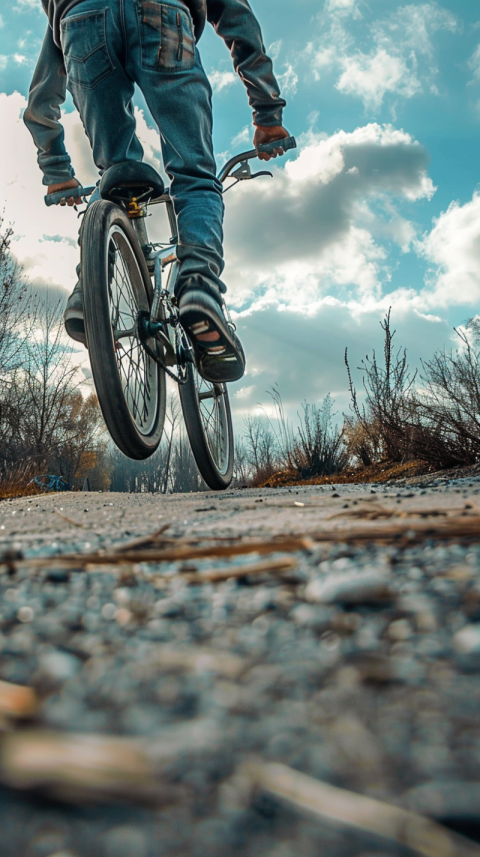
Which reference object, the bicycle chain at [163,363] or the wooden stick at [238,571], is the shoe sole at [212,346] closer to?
the bicycle chain at [163,363]

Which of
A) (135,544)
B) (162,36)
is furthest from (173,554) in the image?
(162,36)

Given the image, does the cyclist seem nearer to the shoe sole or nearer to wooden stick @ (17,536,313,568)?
the shoe sole

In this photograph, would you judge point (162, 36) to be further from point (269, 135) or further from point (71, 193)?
point (71, 193)

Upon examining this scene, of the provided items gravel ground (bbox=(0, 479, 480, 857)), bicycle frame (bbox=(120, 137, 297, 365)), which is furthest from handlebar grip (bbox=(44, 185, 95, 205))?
gravel ground (bbox=(0, 479, 480, 857))

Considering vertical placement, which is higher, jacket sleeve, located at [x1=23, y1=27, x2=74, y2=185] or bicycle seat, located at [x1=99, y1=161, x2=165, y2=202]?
jacket sleeve, located at [x1=23, y1=27, x2=74, y2=185]

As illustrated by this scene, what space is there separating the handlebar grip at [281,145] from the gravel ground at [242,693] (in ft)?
9.39

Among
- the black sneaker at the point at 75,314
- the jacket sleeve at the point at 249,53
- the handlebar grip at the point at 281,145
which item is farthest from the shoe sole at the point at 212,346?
the jacket sleeve at the point at 249,53

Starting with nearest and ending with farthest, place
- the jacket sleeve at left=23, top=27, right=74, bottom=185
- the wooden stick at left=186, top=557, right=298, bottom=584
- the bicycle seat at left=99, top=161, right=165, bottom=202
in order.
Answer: the wooden stick at left=186, top=557, right=298, bottom=584
the bicycle seat at left=99, top=161, right=165, bottom=202
the jacket sleeve at left=23, top=27, right=74, bottom=185

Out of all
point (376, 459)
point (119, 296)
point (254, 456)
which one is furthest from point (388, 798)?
point (254, 456)

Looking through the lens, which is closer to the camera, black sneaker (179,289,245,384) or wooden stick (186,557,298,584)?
wooden stick (186,557,298,584)

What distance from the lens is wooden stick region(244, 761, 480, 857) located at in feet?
0.55

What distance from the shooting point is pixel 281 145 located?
2.90 metres

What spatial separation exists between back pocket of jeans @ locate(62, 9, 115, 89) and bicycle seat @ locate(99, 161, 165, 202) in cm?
33

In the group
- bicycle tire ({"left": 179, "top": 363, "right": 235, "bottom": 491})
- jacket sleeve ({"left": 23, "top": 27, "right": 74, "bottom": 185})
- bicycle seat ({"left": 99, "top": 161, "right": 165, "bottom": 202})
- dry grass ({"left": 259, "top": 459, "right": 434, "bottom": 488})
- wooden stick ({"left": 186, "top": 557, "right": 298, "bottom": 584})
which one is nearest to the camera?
wooden stick ({"left": 186, "top": 557, "right": 298, "bottom": 584})
